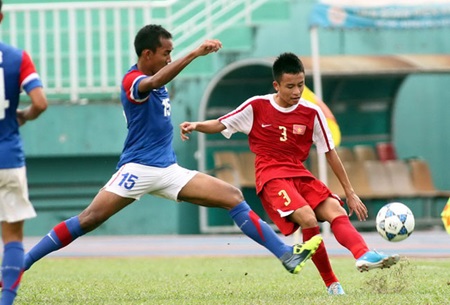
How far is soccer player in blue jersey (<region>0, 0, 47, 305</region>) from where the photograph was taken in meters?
7.38

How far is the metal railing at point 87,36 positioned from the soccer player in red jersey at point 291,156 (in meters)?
13.2

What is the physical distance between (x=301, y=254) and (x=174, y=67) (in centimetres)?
177

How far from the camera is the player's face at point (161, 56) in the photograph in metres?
9.30

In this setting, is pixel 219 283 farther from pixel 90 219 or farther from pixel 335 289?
pixel 90 219

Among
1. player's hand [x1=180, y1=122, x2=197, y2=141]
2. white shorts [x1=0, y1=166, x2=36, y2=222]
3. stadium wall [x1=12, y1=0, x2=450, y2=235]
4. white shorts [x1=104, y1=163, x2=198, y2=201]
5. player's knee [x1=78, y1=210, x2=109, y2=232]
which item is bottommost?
stadium wall [x1=12, y1=0, x2=450, y2=235]

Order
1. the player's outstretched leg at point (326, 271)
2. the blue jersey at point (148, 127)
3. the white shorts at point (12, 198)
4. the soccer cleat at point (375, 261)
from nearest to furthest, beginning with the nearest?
the white shorts at point (12, 198) < the soccer cleat at point (375, 261) < the blue jersey at point (148, 127) < the player's outstretched leg at point (326, 271)

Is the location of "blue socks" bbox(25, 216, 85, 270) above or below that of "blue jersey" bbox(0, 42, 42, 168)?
below

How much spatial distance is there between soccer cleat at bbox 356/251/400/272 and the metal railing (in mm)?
14391

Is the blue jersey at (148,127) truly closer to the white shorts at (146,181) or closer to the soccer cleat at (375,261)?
the white shorts at (146,181)

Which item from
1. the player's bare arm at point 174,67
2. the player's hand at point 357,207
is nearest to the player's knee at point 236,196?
the player's hand at point 357,207

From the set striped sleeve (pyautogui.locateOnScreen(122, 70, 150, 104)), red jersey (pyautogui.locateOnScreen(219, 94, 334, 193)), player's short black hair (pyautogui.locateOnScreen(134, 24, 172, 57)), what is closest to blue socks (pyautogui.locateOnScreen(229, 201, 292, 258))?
red jersey (pyautogui.locateOnScreen(219, 94, 334, 193))

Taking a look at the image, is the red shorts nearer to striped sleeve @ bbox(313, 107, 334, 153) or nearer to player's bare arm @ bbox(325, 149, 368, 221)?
player's bare arm @ bbox(325, 149, 368, 221)

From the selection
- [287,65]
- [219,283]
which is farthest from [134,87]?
[219,283]

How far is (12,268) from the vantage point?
24.7 feet
